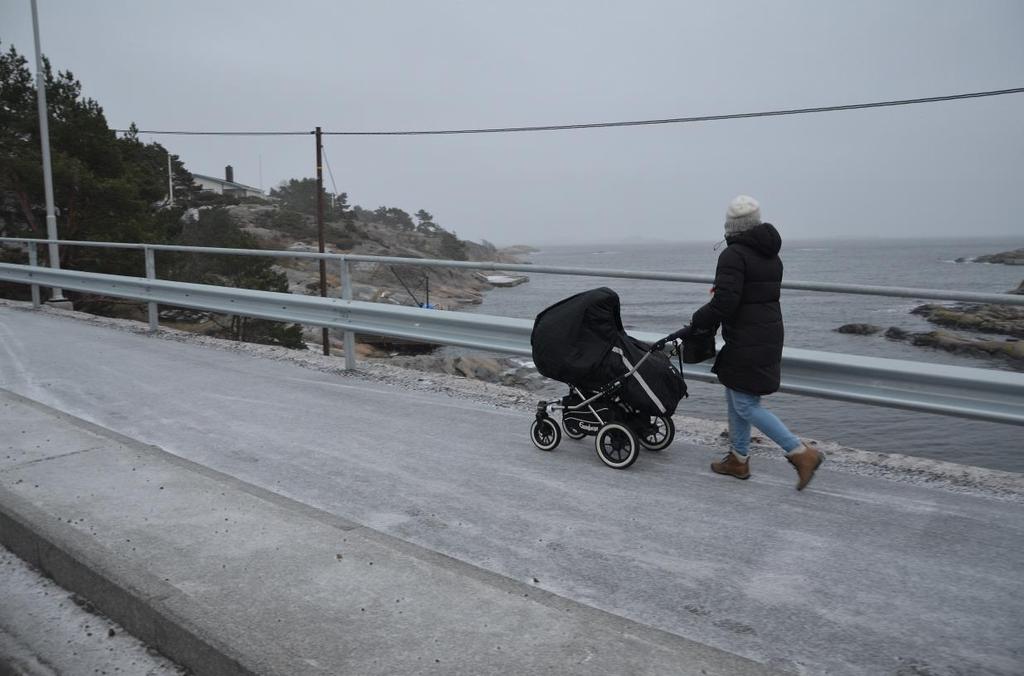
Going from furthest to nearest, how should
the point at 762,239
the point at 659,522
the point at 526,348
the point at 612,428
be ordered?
1. the point at 526,348
2. the point at 612,428
3. the point at 762,239
4. the point at 659,522

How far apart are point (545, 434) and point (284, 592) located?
266 centimetres

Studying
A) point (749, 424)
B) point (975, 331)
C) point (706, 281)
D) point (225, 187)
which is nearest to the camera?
point (749, 424)

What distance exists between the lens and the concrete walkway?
2785 mm

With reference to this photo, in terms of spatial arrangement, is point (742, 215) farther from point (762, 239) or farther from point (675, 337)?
point (675, 337)

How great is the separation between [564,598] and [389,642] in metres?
0.75

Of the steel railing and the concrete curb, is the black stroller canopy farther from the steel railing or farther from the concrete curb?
the concrete curb

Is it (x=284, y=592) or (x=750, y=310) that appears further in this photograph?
(x=750, y=310)

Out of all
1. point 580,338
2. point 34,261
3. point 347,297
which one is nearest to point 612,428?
point 580,338

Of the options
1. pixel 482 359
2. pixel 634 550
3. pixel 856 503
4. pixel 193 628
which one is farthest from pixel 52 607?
pixel 482 359

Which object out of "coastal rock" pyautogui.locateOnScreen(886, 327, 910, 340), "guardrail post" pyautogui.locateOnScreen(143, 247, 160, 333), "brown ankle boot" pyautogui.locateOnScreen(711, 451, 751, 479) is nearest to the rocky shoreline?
"coastal rock" pyautogui.locateOnScreen(886, 327, 910, 340)

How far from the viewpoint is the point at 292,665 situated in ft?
8.86

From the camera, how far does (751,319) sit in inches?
188

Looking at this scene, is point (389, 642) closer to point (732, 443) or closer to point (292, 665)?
point (292, 665)

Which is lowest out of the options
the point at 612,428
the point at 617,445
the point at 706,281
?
the point at 617,445
